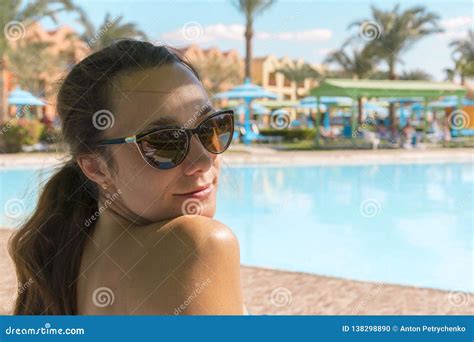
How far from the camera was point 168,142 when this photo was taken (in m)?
0.98

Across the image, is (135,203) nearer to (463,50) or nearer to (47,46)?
(47,46)

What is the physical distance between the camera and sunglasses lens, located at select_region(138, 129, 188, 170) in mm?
961

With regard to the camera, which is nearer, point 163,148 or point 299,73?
point 163,148

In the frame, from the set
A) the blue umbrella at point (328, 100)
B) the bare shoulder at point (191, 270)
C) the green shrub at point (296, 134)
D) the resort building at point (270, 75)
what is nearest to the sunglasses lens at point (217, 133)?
the bare shoulder at point (191, 270)

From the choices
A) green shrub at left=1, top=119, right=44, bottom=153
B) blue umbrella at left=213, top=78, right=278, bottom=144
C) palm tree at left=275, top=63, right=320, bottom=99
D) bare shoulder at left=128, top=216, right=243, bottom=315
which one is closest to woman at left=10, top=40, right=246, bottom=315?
bare shoulder at left=128, top=216, right=243, bottom=315

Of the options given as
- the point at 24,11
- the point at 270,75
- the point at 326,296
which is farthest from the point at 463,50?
the point at 326,296

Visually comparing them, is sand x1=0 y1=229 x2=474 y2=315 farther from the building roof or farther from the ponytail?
the building roof

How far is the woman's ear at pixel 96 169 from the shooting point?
3.43 feet

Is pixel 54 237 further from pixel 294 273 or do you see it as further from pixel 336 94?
pixel 336 94

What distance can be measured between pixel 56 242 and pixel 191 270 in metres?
0.43

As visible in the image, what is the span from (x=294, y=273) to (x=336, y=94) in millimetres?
17261

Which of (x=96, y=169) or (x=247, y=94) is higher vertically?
(x=247, y=94)

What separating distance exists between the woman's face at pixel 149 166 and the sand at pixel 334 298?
3498 millimetres

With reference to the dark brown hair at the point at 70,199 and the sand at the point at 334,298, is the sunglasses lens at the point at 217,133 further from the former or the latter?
the sand at the point at 334,298
